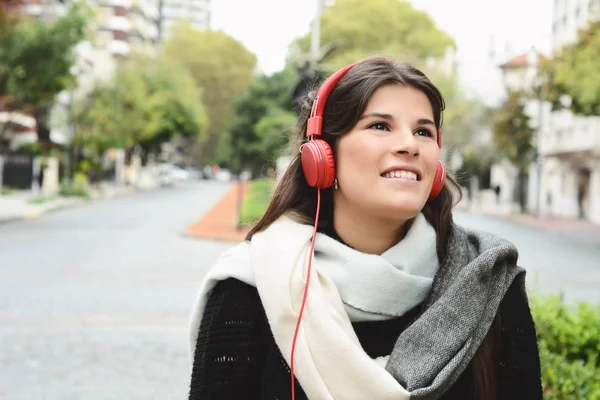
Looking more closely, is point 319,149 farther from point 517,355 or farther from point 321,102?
point 517,355

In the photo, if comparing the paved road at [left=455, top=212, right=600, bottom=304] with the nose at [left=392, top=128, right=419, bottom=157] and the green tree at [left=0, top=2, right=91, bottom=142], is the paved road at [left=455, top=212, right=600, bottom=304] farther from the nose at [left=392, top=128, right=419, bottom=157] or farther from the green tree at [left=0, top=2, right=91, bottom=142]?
the green tree at [left=0, top=2, right=91, bottom=142]

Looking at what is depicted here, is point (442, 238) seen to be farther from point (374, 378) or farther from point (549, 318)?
point (549, 318)

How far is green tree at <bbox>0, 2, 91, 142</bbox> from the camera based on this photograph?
21500mm

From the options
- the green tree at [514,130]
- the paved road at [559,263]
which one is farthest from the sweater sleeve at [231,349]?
the green tree at [514,130]

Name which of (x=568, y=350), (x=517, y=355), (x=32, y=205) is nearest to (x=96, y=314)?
(x=568, y=350)

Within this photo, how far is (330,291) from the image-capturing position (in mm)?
1917

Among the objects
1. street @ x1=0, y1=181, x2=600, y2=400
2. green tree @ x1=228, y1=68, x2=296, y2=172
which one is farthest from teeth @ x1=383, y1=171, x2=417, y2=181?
green tree @ x1=228, y1=68, x2=296, y2=172

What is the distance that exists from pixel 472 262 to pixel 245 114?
61063 millimetres

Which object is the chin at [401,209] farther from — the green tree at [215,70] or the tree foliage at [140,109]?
the green tree at [215,70]

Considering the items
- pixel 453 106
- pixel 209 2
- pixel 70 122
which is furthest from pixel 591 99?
pixel 209 2

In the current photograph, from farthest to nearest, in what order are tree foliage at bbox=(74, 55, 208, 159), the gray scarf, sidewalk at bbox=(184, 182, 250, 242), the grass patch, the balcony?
tree foliage at bbox=(74, 55, 208, 159) < the balcony < sidewalk at bbox=(184, 182, 250, 242) < the grass patch < the gray scarf

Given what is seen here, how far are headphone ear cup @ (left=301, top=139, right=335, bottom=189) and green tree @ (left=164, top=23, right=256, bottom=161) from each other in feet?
308

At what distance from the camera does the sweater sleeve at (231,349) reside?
1920mm

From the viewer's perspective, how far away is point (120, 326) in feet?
27.6
